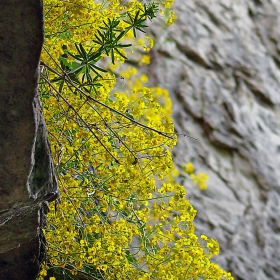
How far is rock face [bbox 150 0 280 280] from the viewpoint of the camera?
2.70m

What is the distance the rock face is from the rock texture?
178 cm

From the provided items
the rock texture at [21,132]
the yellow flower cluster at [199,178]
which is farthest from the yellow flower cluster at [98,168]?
the yellow flower cluster at [199,178]

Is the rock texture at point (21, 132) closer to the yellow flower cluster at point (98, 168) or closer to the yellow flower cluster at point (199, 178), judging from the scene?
the yellow flower cluster at point (98, 168)

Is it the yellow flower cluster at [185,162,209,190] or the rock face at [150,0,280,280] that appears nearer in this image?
the yellow flower cluster at [185,162,209,190]

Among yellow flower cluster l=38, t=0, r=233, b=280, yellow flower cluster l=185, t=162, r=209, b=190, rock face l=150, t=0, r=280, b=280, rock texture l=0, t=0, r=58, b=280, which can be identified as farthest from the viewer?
rock face l=150, t=0, r=280, b=280

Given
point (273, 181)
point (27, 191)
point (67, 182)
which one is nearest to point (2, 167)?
point (27, 191)

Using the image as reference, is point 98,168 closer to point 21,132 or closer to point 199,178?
point 21,132

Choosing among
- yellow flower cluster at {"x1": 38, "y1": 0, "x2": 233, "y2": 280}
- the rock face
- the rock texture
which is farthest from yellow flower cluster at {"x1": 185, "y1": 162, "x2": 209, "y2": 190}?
the rock texture

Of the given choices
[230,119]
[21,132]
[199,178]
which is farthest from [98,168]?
[230,119]

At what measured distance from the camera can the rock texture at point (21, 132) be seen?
25.9 inches

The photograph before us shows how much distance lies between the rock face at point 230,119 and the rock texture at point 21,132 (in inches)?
70.1

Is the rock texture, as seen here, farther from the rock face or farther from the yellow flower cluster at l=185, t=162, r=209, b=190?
the rock face

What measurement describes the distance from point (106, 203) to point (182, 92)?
1.98 meters

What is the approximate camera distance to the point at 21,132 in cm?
73
